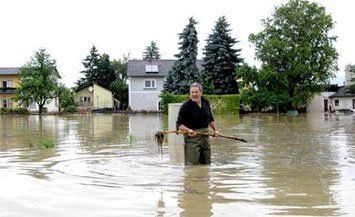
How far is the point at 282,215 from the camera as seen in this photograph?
6191 mm

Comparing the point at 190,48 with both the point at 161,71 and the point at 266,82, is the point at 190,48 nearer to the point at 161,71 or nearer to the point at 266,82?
the point at 266,82

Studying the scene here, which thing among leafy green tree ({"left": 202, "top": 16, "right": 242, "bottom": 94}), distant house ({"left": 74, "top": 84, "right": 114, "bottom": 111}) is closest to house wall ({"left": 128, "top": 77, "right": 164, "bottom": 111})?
distant house ({"left": 74, "top": 84, "right": 114, "bottom": 111})

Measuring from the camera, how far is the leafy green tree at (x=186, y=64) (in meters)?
62.7

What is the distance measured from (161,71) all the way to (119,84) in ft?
62.8

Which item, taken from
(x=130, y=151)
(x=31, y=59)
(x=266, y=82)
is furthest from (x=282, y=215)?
(x=31, y=59)

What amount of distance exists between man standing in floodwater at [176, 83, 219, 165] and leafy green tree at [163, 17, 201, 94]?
170 feet

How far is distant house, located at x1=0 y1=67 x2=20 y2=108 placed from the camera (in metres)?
84.4

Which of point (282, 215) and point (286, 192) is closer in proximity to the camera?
point (282, 215)

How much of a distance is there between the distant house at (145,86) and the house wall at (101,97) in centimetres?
1071

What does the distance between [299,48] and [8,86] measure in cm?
4779

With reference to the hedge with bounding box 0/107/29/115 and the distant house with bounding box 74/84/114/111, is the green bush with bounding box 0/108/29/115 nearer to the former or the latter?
the hedge with bounding box 0/107/29/115

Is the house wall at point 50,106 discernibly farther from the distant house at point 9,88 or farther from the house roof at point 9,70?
the house roof at point 9,70

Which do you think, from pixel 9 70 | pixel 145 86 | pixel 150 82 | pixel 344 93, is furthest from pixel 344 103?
pixel 9 70

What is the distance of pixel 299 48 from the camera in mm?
56562
